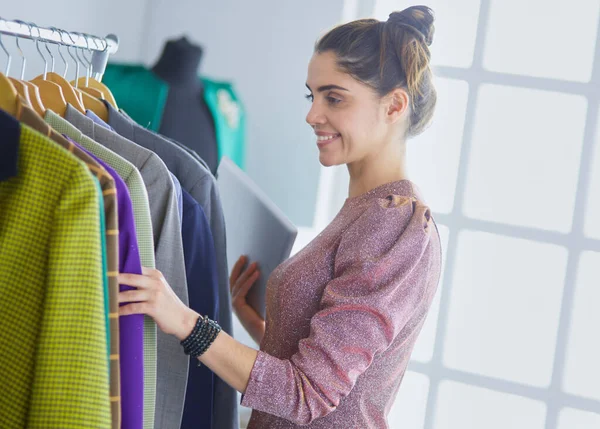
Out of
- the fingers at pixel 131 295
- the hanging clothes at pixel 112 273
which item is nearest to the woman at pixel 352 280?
the fingers at pixel 131 295

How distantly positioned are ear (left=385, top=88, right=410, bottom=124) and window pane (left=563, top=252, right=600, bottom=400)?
1333mm

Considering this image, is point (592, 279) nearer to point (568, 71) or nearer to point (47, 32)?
point (568, 71)

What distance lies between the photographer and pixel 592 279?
7.72ft

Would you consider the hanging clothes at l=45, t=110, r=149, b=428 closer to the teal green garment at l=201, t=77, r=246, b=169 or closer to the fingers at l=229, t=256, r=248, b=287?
the fingers at l=229, t=256, r=248, b=287

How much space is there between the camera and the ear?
128cm

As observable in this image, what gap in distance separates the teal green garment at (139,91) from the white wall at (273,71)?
375mm

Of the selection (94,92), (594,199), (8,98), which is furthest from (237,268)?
(594,199)

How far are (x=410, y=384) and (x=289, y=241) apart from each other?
1.37 meters

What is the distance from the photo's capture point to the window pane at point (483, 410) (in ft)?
7.95

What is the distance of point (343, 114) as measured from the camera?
1.26 meters

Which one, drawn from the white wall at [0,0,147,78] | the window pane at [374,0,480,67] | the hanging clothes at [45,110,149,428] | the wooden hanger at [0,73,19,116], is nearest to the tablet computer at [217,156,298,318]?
the hanging clothes at [45,110,149,428]

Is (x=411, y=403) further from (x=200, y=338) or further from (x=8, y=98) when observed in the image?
(x=8, y=98)

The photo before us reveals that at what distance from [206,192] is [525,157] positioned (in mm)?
1528

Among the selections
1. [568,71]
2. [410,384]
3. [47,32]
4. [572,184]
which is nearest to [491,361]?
[410,384]
